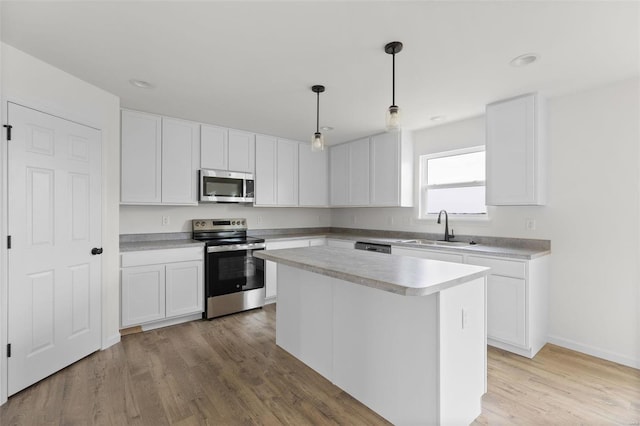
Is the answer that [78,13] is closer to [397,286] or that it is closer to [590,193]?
[397,286]

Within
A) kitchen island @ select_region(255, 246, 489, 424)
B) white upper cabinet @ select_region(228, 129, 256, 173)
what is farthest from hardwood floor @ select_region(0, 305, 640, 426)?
white upper cabinet @ select_region(228, 129, 256, 173)

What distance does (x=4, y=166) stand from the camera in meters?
2.08

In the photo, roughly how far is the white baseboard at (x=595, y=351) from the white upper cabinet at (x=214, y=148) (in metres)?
4.04

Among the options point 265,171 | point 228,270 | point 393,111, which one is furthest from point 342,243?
point 393,111

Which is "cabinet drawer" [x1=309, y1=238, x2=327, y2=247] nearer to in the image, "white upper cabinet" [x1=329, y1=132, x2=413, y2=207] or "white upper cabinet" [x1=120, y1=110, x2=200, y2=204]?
Result: "white upper cabinet" [x1=329, y1=132, x2=413, y2=207]

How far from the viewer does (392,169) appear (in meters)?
4.20

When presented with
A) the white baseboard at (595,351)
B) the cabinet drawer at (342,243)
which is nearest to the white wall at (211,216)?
the cabinet drawer at (342,243)

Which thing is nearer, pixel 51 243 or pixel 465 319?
pixel 465 319

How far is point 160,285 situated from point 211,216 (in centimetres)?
121

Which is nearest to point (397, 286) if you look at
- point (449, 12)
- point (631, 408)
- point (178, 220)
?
point (449, 12)

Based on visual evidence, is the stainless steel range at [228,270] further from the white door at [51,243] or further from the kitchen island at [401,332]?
the kitchen island at [401,332]

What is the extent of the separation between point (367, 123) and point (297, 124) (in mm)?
863

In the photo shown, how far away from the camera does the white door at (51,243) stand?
216cm

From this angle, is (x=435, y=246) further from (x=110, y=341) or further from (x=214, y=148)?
(x=110, y=341)
